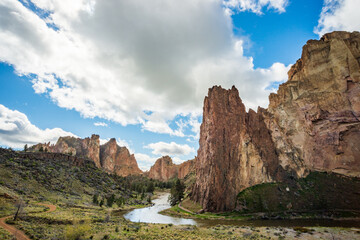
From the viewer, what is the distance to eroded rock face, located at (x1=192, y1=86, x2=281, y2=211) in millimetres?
73625

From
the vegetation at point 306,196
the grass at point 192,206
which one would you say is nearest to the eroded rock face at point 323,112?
the vegetation at point 306,196

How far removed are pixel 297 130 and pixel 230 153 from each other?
4199 centimetres

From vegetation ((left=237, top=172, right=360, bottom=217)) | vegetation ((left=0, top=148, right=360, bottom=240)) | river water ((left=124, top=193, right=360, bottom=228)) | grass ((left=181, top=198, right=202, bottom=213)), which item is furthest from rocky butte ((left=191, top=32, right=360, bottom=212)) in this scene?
river water ((left=124, top=193, right=360, bottom=228))

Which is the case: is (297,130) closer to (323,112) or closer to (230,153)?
(323,112)

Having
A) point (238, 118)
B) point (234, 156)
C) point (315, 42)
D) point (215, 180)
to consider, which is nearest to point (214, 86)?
point (238, 118)

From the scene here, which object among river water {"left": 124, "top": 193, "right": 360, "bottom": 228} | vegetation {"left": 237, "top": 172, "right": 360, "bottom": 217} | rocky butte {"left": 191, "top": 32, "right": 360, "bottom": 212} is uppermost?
rocky butte {"left": 191, "top": 32, "right": 360, "bottom": 212}

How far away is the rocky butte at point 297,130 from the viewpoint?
266 ft

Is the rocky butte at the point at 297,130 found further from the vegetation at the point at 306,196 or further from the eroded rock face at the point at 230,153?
the vegetation at the point at 306,196

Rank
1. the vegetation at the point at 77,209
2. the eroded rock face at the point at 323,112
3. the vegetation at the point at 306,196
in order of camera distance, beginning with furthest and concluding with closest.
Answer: the eroded rock face at the point at 323,112 → the vegetation at the point at 306,196 → the vegetation at the point at 77,209

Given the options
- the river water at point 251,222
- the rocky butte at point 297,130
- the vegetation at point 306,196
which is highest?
the rocky butte at point 297,130

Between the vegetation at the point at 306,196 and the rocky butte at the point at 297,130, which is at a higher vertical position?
the rocky butte at the point at 297,130

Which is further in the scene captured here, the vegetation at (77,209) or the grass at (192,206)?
the grass at (192,206)

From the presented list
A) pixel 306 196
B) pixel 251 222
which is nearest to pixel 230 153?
pixel 251 222

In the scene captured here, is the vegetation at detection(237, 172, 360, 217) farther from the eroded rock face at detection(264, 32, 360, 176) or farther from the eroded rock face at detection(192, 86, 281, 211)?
the eroded rock face at detection(264, 32, 360, 176)
